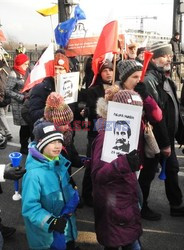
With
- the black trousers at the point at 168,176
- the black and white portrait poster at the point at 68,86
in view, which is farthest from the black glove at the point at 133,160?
the black and white portrait poster at the point at 68,86

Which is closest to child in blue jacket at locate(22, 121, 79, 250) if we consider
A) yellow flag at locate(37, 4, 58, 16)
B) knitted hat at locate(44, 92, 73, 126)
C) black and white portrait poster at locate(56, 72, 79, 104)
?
knitted hat at locate(44, 92, 73, 126)

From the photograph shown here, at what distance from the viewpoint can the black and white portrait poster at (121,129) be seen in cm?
196

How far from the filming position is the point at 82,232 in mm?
3152

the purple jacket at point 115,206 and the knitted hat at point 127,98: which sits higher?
the knitted hat at point 127,98

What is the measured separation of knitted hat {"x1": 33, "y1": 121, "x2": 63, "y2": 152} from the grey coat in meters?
3.03

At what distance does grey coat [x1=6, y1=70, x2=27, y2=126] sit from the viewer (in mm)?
5367

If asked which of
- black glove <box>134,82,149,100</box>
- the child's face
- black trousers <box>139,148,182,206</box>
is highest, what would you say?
black glove <box>134,82,149,100</box>

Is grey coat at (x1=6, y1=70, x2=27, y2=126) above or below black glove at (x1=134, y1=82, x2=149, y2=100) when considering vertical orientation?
below

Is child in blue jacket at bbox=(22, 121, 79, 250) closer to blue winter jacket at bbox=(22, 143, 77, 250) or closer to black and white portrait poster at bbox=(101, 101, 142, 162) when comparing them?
blue winter jacket at bbox=(22, 143, 77, 250)

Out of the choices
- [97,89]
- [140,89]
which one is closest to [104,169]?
[140,89]

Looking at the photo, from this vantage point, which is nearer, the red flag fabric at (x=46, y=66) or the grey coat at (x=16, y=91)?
the red flag fabric at (x=46, y=66)

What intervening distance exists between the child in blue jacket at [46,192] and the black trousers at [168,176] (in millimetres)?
1010

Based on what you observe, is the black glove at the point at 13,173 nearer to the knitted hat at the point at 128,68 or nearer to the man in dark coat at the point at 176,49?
the knitted hat at the point at 128,68

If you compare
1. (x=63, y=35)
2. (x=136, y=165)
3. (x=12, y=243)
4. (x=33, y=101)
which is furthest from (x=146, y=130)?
(x=63, y=35)
